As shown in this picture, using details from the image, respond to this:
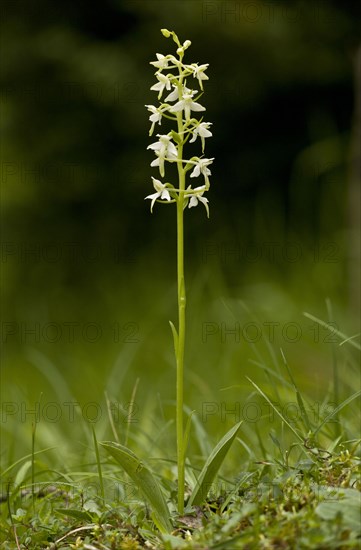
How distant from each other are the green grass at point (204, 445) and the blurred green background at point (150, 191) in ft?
0.13

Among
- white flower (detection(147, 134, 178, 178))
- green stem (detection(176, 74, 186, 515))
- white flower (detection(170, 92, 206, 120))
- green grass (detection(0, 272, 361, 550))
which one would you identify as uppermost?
white flower (detection(170, 92, 206, 120))

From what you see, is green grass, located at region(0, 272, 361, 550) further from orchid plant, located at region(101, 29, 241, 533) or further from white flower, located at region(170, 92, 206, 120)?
white flower, located at region(170, 92, 206, 120)

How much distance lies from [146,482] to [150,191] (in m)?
3.88

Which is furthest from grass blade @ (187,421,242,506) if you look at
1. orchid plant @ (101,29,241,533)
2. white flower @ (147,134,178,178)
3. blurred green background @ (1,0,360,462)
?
blurred green background @ (1,0,360,462)

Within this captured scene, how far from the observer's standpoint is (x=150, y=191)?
5641 mm

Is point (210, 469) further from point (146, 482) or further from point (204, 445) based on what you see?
point (204, 445)

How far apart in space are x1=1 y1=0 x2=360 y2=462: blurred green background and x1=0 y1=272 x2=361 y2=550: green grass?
0.04 metres

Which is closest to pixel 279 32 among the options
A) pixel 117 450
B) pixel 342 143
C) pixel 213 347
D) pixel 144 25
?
pixel 144 25

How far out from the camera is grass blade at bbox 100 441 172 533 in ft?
6.23

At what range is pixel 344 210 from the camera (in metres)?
5.72

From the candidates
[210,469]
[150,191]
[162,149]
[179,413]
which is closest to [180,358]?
[179,413]

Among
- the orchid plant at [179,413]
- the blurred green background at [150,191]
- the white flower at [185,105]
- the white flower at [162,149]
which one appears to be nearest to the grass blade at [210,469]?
the orchid plant at [179,413]

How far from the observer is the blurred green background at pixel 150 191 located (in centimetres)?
465

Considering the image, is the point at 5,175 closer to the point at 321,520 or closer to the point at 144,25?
the point at 144,25
